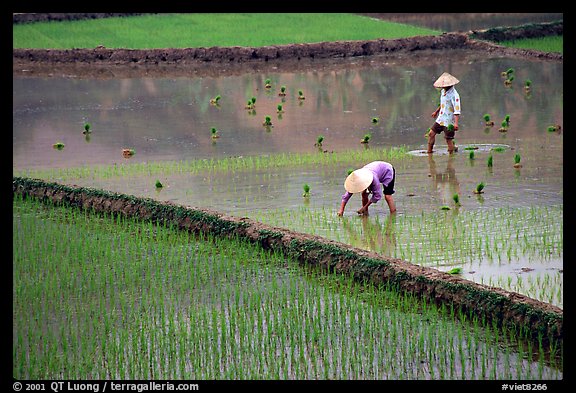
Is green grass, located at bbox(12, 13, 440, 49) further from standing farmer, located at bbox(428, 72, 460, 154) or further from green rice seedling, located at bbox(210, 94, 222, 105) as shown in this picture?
standing farmer, located at bbox(428, 72, 460, 154)

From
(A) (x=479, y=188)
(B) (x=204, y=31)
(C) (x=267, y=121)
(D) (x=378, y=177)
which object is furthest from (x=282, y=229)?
(B) (x=204, y=31)

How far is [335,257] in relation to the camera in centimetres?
824

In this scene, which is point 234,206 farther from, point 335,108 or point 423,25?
point 423,25

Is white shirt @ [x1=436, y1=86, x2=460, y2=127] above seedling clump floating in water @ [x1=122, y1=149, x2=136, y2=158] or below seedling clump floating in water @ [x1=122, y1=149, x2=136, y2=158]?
above

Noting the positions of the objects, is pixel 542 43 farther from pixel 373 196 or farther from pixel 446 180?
pixel 373 196

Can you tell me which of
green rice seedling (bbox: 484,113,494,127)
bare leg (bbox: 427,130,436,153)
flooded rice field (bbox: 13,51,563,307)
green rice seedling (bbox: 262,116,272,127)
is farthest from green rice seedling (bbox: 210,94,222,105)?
bare leg (bbox: 427,130,436,153)

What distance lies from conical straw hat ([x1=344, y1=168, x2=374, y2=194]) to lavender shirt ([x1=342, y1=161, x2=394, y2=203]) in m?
0.10

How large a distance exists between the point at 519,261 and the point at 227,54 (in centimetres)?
1431

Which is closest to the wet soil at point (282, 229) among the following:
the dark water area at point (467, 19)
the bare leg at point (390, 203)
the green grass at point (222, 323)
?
the green grass at point (222, 323)

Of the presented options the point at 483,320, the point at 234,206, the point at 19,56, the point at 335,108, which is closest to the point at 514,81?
the point at 335,108

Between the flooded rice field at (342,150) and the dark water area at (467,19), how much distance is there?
3.13 m

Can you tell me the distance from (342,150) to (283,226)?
394 centimetres

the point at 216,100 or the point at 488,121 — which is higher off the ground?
the point at 216,100

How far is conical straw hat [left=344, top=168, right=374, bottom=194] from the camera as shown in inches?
366
